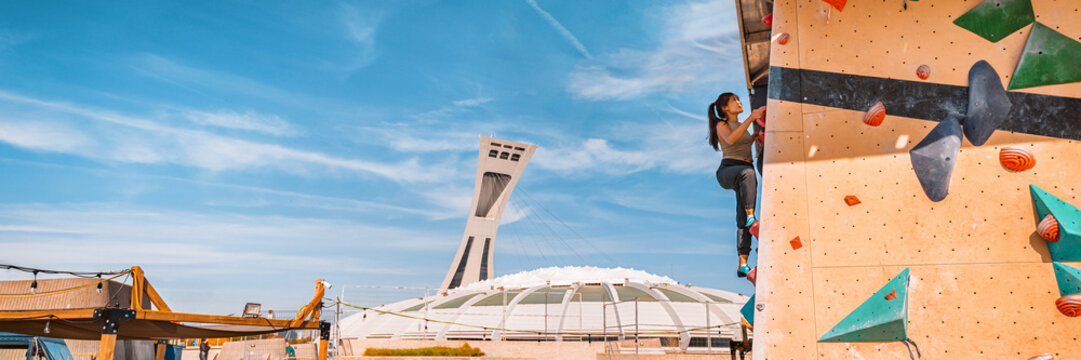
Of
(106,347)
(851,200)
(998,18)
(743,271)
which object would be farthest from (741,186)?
(106,347)

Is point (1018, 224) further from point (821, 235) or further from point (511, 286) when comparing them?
point (511, 286)

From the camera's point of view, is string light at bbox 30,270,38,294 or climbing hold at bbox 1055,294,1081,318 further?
string light at bbox 30,270,38,294

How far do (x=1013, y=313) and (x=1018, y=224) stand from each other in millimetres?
455

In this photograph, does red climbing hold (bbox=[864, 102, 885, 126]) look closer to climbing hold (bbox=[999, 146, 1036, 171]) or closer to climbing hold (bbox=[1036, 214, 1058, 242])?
climbing hold (bbox=[999, 146, 1036, 171])

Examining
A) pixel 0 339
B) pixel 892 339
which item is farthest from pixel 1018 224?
pixel 0 339

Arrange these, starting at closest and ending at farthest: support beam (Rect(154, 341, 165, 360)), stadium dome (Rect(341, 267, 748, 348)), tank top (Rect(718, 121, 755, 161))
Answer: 1. tank top (Rect(718, 121, 755, 161))
2. support beam (Rect(154, 341, 165, 360))
3. stadium dome (Rect(341, 267, 748, 348))

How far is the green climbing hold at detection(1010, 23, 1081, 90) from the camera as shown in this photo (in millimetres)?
3533

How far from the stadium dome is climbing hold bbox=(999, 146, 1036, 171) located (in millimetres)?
11433

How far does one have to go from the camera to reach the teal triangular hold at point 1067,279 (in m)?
3.27

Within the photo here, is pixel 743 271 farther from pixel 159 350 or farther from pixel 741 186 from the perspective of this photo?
pixel 159 350

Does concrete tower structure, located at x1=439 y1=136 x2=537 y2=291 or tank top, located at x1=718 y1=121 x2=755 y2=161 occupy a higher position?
concrete tower structure, located at x1=439 y1=136 x2=537 y2=291

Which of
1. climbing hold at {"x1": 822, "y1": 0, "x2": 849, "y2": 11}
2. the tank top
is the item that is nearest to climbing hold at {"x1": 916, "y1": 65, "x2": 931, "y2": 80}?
climbing hold at {"x1": 822, "y1": 0, "x2": 849, "y2": 11}

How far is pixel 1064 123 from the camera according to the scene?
11.5ft

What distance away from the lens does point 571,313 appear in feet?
59.0
